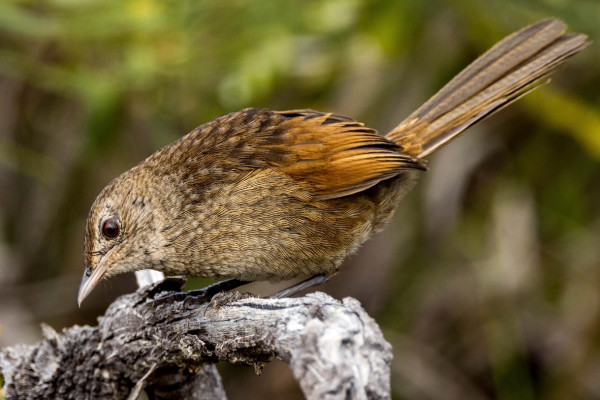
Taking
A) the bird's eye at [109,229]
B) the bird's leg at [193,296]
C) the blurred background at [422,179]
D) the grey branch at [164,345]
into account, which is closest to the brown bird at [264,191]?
the bird's eye at [109,229]

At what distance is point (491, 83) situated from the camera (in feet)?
13.5

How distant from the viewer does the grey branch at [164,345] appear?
2568 millimetres

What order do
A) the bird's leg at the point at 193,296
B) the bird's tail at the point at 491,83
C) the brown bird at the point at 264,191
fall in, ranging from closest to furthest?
the bird's leg at the point at 193,296, the brown bird at the point at 264,191, the bird's tail at the point at 491,83

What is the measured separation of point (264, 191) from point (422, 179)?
2.68 m

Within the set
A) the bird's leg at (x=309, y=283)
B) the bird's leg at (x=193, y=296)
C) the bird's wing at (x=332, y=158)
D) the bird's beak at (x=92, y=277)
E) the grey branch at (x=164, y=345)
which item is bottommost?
the grey branch at (x=164, y=345)

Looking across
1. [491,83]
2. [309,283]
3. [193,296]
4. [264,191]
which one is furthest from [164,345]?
[491,83]

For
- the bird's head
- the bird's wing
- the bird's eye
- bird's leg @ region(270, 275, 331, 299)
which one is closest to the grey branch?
the bird's head

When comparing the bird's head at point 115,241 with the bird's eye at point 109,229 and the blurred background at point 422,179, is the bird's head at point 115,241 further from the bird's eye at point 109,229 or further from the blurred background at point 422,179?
the blurred background at point 422,179

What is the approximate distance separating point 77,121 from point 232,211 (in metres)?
3.30

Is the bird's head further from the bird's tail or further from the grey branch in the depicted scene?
the bird's tail

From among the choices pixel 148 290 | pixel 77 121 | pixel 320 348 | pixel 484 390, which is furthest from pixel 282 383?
pixel 320 348

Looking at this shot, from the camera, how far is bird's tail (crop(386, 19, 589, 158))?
13.3ft

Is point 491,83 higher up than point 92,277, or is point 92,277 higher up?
point 491,83

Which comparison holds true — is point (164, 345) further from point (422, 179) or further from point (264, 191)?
point (422, 179)
